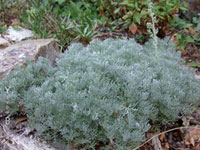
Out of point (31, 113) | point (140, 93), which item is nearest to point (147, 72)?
point (140, 93)

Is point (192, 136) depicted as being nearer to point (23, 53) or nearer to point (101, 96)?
point (101, 96)

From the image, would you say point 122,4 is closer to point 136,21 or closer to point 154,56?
point 136,21

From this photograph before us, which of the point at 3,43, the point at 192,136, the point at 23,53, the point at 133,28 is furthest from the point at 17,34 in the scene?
the point at 192,136

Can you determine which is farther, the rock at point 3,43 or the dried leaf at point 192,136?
the rock at point 3,43

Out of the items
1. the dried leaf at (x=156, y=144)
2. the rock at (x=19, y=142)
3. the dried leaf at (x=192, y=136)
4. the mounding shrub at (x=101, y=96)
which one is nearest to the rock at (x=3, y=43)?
the mounding shrub at (x=101, y=96)

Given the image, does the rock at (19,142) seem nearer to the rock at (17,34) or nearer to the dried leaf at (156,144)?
the dried leaf at (156,144)

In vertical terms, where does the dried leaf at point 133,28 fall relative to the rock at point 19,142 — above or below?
above
